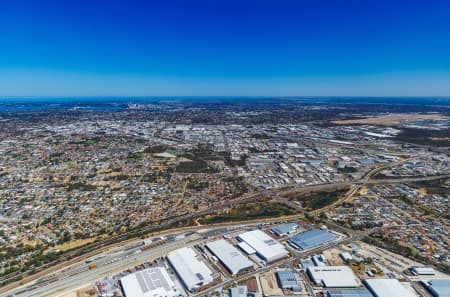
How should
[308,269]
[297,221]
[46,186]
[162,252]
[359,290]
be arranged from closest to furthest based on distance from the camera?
[359,290] < [308,269] < [162,252] < [297,221] < [46,186]

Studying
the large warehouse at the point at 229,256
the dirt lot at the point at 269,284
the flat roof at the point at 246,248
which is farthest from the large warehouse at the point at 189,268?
the flat roof at the point at 246,248

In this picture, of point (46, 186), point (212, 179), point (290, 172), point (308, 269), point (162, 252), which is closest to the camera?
point (308, 269)

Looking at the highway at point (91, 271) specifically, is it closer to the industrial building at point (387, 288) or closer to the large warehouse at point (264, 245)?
the large warehouse at point (264, 245)

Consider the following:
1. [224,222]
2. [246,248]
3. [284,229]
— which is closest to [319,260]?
[284,229]

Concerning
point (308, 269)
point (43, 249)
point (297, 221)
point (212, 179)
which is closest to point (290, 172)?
point (212, 179)

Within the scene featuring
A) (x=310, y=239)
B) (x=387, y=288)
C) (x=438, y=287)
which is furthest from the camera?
(x=310, y=239)

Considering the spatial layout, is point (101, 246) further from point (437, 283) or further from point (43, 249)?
point (437, 283)

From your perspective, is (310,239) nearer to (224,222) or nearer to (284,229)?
(284,229)
